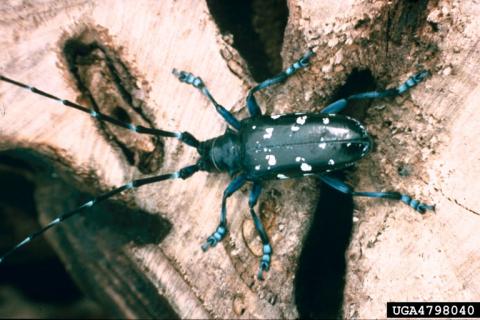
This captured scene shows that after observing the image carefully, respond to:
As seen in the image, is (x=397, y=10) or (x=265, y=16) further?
(x=265, y=16)

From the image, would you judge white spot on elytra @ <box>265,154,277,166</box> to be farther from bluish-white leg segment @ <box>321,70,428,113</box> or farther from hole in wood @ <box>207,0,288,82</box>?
hole in wood @ <box>207,0,288,82</box>

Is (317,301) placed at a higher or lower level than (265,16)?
lower

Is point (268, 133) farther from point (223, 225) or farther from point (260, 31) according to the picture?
point (260, 31)

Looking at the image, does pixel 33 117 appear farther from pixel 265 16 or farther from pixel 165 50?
pixel 265 16

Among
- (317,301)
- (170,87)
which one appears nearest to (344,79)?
(170,87)

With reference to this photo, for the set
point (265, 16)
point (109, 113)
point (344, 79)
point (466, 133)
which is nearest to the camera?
point (466, 133)

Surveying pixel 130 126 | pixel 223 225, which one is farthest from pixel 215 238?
pixel 130 126

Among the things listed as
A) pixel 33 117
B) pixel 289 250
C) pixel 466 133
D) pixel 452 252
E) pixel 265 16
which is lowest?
pixel 452 252

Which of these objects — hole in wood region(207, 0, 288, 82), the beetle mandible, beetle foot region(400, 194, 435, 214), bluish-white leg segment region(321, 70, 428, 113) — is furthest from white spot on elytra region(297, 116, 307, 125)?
beetle foot region(400, 194, 435, 214)
